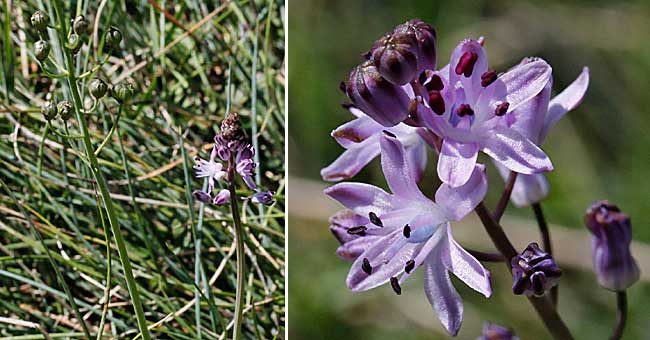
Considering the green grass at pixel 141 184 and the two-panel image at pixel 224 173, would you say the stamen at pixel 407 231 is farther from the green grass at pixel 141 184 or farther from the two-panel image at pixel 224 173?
the green grass at pixel 141 184

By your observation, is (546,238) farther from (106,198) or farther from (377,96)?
(106,198)

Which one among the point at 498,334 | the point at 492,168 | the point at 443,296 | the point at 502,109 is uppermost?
the point at 502,109

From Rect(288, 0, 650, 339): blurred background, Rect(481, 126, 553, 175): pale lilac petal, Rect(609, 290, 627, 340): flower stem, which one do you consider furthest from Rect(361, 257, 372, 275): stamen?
Rect(288, 0, 650, 339): blurred background

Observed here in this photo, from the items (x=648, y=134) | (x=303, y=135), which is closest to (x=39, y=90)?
(x=303, y=135)

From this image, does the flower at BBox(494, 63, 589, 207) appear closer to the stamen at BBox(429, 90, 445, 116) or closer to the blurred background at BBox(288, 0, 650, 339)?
the stamen at BBox(429, 90, 445, 116)

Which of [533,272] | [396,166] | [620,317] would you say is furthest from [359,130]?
[620,317]

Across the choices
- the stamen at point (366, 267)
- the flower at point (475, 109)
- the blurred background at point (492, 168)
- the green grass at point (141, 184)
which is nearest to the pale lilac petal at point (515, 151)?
the flower at point (475, 109)

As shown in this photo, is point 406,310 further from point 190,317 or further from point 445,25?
point 190,317
